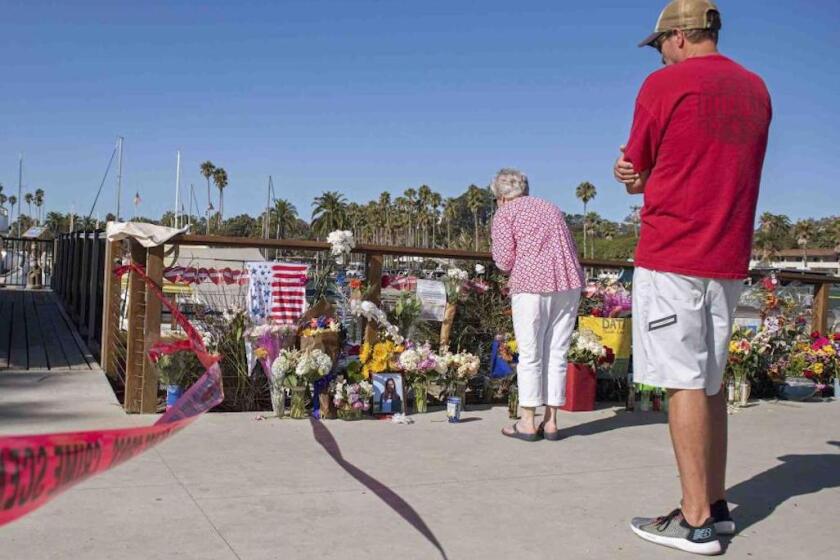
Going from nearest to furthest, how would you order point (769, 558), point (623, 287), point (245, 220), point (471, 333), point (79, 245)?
point (769, 558) < point (471, 333) < point (623, 287) < point (79, 245) < point (245, 220)

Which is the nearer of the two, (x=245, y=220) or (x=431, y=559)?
(x=431, y=559)

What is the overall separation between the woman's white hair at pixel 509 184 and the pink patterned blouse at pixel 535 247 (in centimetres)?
6

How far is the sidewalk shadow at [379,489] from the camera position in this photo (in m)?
3.43

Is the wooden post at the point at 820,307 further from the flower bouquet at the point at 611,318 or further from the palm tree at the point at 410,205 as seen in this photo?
the palm tree at the point at 410,205

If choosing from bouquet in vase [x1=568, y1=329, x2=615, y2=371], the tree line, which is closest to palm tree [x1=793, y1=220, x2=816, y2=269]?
the tree line

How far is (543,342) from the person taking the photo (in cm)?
540

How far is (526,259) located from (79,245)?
313 inches

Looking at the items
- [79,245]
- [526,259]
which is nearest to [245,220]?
[79,245]

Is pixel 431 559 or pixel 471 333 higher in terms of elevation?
pixel 471 333

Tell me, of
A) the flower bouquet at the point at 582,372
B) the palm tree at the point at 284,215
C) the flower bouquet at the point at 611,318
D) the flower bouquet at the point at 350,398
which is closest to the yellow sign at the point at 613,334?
A: the flower bouquet at the point at 611,318

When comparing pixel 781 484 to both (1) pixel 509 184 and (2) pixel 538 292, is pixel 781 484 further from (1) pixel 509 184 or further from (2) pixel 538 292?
(1) pixel 509 184

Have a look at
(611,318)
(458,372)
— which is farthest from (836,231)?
→ (458,372)

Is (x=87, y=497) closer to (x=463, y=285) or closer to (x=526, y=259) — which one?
(x=526, y=259)

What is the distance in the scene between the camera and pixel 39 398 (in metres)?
5.63
